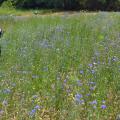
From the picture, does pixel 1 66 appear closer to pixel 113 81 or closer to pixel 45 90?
pixel 45 90

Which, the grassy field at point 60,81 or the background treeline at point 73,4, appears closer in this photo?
the grassy field at point 60,81

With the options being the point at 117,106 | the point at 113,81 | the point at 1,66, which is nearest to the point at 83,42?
the point at 1,66

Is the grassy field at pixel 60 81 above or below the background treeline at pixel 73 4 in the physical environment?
above

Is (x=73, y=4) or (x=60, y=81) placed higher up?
(x=60, y=81)

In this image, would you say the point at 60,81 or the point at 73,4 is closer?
the point at 60,81

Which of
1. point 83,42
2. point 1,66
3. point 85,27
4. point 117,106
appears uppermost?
point 117,106

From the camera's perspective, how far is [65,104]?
4.52 meters

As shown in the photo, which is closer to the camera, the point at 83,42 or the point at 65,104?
the point at 65,104

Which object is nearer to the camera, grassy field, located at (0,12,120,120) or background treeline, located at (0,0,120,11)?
grassy field, located at (0,12,120,120)

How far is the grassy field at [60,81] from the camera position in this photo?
4.32 m

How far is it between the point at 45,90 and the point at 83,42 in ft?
10.2

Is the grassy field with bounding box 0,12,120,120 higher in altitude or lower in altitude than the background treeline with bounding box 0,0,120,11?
higher

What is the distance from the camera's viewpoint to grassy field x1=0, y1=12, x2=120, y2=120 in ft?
14.2

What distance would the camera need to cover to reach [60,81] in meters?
5.16
